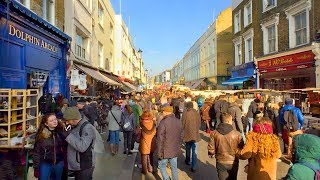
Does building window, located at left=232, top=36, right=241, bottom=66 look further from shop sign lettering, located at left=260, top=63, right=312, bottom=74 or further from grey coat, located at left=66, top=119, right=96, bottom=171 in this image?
grey coat, located at left=66, top=119, right=96, bottom=171

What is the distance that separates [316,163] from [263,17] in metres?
20.9

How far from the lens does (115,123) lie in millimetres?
9375

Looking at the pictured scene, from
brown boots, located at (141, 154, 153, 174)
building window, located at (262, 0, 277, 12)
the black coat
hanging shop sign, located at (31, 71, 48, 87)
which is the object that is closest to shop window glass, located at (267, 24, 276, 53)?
building window, located at (262, 0, 277, 12)

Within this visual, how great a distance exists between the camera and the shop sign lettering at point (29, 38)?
821cm

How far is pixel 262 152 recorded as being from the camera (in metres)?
4.46

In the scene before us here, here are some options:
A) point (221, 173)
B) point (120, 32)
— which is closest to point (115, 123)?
point (221, 173)

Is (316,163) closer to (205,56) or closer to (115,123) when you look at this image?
(115,123)

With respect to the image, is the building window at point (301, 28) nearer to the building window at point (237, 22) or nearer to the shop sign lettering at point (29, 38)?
the building window at point (237, 22)

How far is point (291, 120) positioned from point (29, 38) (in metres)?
7.86

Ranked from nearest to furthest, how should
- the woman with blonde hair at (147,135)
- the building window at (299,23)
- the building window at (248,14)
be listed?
the woman with blonde hair at (147,135) → the building window at (299,23) → the building window at (248,14)

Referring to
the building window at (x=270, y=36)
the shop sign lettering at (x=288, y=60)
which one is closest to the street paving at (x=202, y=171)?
the shop sign lettering at (x=288, y=60)

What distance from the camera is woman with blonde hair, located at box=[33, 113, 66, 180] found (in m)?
4.93

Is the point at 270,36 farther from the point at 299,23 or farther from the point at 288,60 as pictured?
the point at 299,23

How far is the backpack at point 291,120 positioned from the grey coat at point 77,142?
5968 mm
